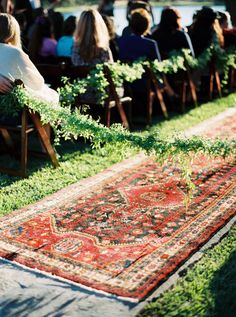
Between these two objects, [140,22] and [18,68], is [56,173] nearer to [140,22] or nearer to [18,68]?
[18,68]

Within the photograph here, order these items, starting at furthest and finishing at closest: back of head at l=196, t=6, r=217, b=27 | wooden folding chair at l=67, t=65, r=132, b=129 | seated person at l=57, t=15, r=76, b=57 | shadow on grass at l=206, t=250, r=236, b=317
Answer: back of head at l=196, t=6, r=217, b=27 < seated person at l=57, t=15, r=76, b=57 < wooden folding chair at l=67, t=65, r=132, b=129 < shadow on grass at l=206, t=250, r=236, b=317

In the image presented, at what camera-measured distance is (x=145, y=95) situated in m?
8.75

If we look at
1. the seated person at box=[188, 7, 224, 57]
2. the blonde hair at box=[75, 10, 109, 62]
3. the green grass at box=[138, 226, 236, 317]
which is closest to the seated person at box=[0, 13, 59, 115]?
the blonde hair at box=[75, 10, 109, 62]

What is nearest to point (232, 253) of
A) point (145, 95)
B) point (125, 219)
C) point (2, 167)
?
point (125, 219)

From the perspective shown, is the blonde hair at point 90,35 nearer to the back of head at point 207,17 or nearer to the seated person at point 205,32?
the seated person at point 205,32

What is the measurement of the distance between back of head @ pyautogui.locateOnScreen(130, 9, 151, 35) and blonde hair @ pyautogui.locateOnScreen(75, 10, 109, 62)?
3.07ft

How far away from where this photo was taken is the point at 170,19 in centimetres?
906

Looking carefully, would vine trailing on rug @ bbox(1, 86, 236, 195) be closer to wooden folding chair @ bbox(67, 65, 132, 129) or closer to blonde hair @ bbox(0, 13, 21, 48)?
blonde hair @ bbox(0, 13, 21, 48)

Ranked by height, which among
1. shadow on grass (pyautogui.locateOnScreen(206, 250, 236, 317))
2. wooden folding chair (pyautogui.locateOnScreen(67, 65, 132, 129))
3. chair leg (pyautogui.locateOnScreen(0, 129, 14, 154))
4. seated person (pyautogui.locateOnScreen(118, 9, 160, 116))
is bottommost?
shadow on grass (pyautogui.locateOnScreen(206, 250, 236, 317))

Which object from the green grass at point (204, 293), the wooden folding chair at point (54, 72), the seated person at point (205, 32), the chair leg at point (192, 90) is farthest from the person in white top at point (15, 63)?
the seated person at point (205, 32)

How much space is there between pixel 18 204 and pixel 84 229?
2.94ft

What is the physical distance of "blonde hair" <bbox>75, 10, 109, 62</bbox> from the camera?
7395mm

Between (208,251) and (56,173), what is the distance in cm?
247

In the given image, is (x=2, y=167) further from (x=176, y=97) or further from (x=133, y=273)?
(x=176, y=97)
